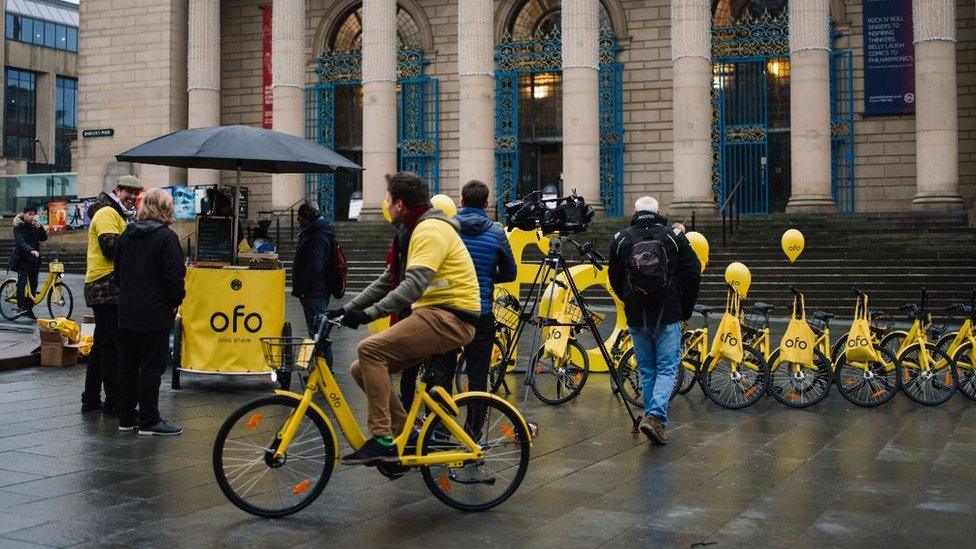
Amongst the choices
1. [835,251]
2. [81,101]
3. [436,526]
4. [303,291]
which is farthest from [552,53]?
[436,526]

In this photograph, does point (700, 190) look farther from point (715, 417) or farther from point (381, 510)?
point (381, 510)

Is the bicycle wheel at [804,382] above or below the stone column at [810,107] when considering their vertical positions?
below

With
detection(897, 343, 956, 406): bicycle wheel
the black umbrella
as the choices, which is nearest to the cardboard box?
the black umbrella

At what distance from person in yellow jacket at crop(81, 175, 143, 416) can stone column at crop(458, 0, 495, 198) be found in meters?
21.3

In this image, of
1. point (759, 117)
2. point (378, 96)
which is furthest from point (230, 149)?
point (759, 117)

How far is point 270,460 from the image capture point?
6.07m

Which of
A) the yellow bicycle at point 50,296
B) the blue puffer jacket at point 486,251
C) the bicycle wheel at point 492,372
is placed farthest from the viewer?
the yellow bicycle at point 50,296

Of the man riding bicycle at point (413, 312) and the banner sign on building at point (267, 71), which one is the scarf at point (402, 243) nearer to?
the man riding bicycle at point (413, 312)

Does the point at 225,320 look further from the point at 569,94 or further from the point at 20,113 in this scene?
the point at 20,113

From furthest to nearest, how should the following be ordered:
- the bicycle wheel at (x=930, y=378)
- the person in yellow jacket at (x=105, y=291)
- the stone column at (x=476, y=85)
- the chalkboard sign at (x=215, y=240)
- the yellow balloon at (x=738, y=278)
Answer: the stone column at (x=476, y=85)
the chalkboard sign at (x=215, y=240)
the yellow balloon at (x=738, y=278)
the bicycle wheel at (x=930, y=378)
the person in yellow jacket at (x=105, y=291)

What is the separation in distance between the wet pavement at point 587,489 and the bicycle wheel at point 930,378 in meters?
0.34

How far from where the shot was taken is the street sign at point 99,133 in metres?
37.6

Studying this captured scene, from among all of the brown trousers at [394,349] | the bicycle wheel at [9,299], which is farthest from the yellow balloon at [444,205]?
the bicycle wheel at [9,299]

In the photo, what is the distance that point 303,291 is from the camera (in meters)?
11.7
